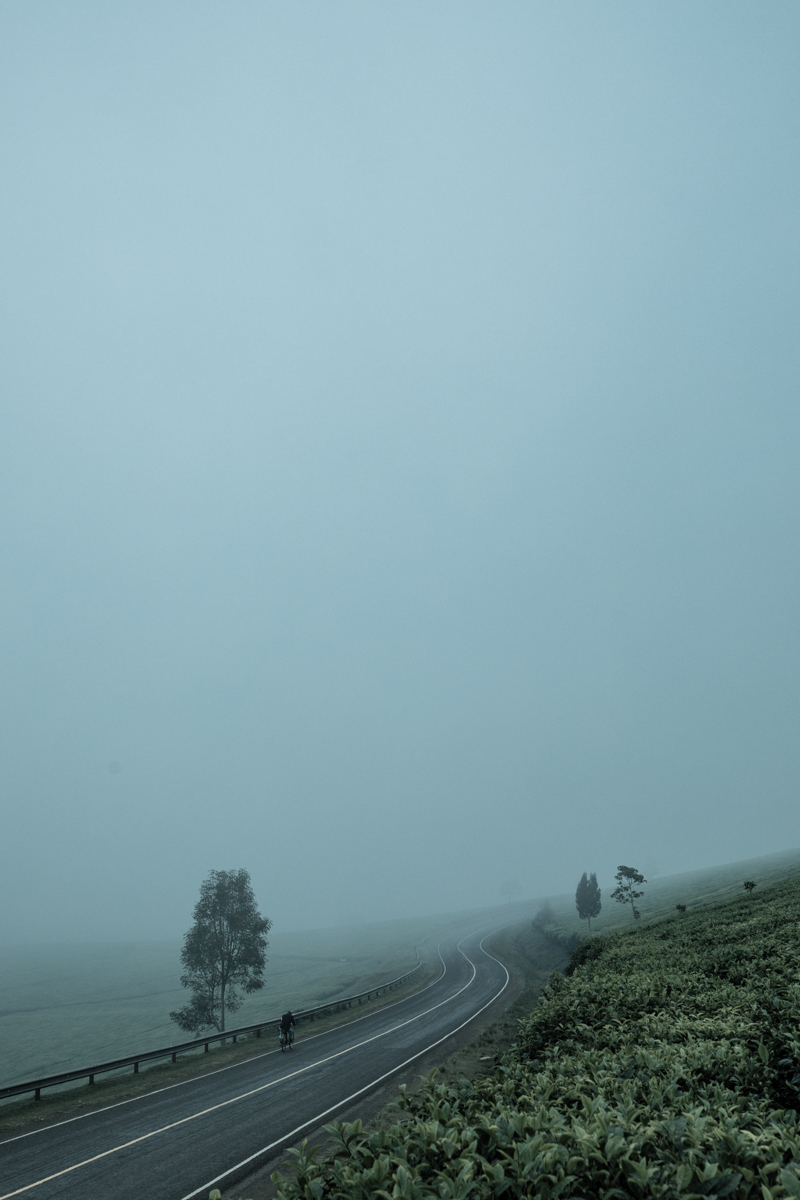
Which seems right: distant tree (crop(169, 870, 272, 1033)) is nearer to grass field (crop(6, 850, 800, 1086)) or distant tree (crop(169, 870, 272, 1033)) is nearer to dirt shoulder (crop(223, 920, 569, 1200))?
grass field (crop(6, 850, 800, 1086))

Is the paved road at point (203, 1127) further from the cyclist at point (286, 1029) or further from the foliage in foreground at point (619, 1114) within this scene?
the foliage in foreground at point (619, 1114)

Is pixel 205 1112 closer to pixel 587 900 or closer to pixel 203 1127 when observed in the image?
pixel 203 1127

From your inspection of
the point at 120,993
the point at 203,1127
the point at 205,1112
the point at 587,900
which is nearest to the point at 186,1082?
the point at 205,1112

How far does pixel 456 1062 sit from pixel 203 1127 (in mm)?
11115

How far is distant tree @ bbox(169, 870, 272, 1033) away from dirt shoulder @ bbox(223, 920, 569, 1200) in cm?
2082

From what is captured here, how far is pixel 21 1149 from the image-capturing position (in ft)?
52.3

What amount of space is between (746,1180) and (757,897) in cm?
3714

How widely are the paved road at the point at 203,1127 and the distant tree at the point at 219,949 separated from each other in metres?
20.2

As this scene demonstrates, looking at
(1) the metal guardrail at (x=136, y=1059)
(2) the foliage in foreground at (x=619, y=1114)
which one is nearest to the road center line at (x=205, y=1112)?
(1) the metal guardrail at (x=136, y=1059)

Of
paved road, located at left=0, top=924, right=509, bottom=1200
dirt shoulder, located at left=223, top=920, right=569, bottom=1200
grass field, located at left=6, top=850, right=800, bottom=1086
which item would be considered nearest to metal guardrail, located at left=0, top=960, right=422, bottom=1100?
paved road, located at left=0, top=924, right=509, bottom=1200

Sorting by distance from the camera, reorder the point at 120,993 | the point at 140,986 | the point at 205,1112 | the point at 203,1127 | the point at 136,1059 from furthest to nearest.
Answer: the point at 140,986 → the point at 120,993 → the point at 136,1059 → the point at 205,1112 → the point at 203,1127

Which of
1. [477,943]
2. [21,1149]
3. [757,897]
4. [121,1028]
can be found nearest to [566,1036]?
→ [21,1149]

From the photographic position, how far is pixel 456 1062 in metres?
24.0

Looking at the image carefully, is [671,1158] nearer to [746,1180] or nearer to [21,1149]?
[746,1180]
